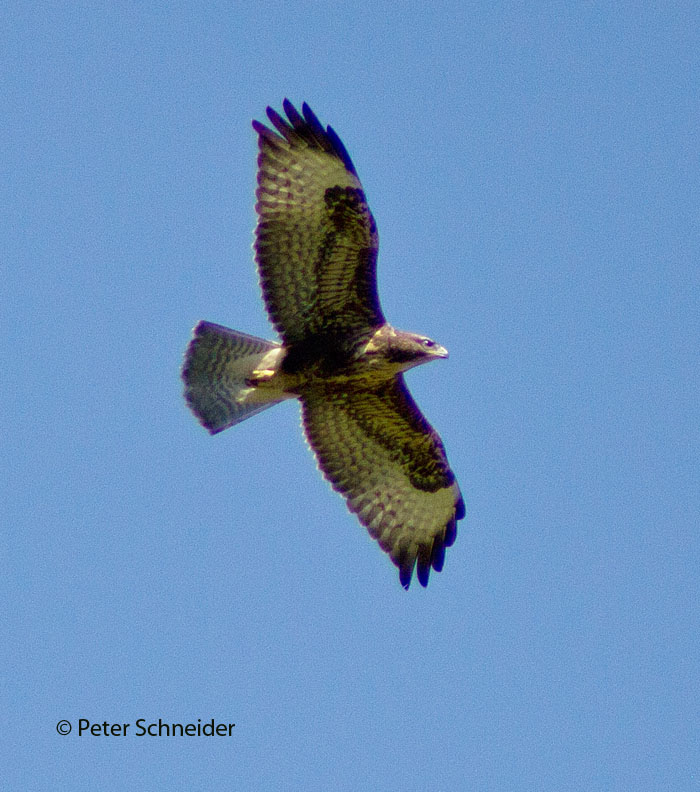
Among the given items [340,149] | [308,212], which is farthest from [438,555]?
[340,149]

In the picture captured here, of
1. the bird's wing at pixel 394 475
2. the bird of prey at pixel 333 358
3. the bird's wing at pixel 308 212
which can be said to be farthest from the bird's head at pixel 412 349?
the bird's wing at pixel 394 475

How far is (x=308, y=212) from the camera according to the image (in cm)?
1067

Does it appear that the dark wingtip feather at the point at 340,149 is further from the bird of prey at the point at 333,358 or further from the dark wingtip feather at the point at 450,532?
the dark wingtip feather at the point at 450,532

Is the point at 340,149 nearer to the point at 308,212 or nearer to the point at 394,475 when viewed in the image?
the point at 308,212

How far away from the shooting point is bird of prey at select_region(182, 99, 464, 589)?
1069 centimetres

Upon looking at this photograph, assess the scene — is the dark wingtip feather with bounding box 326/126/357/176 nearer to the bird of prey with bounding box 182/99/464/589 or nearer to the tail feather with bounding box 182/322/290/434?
the bird of prey with bounding box 182/99/464/589

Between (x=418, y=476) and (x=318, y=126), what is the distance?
9.38 feet

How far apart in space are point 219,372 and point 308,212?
4.50 ft

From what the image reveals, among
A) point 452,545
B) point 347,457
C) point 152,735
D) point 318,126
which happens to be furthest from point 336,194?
point 152,735

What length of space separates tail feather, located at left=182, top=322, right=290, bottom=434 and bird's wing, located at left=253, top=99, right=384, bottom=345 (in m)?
0.48

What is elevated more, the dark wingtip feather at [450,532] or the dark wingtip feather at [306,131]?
the dark wingtip feather at [306,131]

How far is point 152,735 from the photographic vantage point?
1132 cm

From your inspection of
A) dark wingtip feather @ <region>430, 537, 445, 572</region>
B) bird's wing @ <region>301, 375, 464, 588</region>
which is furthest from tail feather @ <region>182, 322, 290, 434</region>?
dark wingtip feather @ <region>430, 537, 445, 572</region>

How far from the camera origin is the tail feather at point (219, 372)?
1106cm
